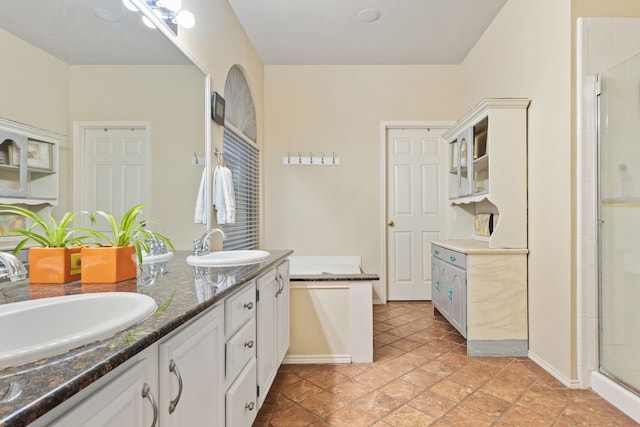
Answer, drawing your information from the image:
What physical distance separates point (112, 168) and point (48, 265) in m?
0.43

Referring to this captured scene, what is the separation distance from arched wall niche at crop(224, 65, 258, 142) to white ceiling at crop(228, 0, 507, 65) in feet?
1.67

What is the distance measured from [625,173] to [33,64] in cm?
273

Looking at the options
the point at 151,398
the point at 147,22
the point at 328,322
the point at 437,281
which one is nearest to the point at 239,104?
the point at 147,22

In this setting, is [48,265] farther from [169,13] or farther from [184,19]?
[184,19]

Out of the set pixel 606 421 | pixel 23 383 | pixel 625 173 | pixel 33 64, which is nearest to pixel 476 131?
pixel 625 173

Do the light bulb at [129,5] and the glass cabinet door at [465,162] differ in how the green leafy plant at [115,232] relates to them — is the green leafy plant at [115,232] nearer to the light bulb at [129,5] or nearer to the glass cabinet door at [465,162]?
the light bulb at [129,5]

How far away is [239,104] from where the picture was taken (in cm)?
323

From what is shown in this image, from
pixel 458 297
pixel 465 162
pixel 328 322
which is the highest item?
pixel 465 162

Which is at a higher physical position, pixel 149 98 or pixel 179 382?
pixel 149 98

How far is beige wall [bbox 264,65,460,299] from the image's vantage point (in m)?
4.07

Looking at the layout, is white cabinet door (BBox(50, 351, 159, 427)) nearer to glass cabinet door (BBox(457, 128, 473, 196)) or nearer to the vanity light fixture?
the vanity light fixture

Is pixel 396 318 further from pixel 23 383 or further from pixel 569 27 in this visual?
pixel 23 383

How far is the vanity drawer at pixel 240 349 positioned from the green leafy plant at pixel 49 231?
2.11 ft

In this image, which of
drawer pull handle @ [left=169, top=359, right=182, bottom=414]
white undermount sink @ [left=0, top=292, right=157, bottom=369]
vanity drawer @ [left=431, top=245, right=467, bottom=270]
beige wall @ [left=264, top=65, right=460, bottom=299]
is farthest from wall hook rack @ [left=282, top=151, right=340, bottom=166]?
drawer pull handle @ [left=169, top=359, right=182, bottom=414]
